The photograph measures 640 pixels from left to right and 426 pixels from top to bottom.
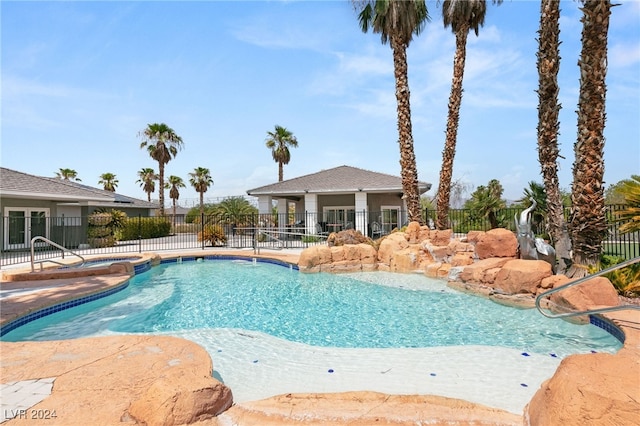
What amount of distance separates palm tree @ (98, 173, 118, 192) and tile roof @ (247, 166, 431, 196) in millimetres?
32421

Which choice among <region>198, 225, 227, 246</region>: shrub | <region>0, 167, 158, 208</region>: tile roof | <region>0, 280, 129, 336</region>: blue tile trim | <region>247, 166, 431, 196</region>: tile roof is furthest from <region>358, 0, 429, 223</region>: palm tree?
<region>0, 167, 158, 208</region>: tile roof

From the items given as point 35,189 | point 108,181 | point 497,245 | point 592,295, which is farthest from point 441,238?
point 108,181

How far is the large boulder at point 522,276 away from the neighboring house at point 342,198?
1231 cm

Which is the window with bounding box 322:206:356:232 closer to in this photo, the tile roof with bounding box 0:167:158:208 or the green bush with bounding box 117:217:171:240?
the green bush with bounding box 117:217:171:240

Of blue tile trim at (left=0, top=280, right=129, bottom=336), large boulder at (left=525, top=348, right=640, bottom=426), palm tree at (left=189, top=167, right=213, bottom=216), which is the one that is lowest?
blue tile trim at (left=0, top=280, right=129, bottom=336)

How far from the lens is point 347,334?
21.0 feet

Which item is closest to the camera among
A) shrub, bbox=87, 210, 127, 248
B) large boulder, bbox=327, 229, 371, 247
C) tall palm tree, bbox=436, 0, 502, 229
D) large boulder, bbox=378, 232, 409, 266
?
large boulder, bbox=378, 232, 409, 266

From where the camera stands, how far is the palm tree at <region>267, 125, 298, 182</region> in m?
36.9

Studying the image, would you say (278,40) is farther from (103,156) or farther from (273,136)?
(273,136)

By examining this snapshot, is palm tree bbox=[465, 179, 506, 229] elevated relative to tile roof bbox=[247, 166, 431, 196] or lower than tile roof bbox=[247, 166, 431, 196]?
lower

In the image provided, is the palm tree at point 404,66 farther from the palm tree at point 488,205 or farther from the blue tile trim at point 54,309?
the blue tile trim at point 54,309

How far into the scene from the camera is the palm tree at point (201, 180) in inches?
1713

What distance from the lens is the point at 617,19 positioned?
8242 millimetres

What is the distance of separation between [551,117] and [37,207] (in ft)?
80.6
